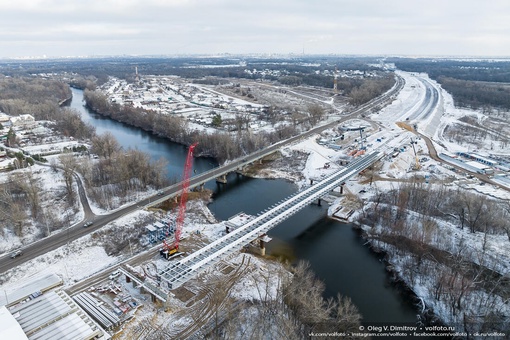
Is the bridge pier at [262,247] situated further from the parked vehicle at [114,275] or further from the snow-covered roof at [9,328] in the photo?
the snow-covered roof at [9,328]

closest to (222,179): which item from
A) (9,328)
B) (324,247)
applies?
(324,247)

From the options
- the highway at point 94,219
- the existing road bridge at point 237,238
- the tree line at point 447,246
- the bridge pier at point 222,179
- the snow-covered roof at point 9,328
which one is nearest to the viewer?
the snow-covered roof at point 9,328

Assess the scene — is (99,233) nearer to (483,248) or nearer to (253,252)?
(253,252)

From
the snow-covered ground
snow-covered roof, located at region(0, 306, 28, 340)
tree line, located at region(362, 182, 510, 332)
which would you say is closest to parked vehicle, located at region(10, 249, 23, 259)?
the snow-covered ground

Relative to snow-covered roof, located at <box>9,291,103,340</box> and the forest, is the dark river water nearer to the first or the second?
the forest

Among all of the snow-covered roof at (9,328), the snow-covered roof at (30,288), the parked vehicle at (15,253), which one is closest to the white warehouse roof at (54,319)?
the snow-covered roof at (30,288)

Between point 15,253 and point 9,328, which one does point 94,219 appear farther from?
point 9,328

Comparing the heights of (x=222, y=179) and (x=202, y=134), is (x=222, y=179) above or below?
below
